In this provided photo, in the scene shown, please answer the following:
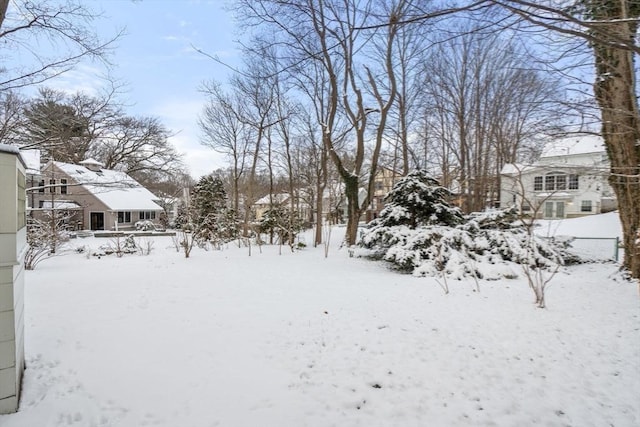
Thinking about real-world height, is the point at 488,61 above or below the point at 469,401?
above

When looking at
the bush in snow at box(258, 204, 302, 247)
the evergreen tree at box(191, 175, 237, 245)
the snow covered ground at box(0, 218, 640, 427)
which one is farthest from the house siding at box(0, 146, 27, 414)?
the bush in snow at box(258, 204, 302, 247)

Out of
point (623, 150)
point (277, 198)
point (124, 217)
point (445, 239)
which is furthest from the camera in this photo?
point (277, 198)

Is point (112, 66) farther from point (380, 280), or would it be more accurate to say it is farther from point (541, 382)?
point (541, 382)

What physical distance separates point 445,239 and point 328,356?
5.46m

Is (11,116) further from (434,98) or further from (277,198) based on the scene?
(277,198)

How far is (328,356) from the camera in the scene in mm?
3518

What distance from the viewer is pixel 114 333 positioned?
13.1ft

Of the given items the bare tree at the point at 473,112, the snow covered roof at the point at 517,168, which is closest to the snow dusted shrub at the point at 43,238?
the snow covered roof at the point at 517,168

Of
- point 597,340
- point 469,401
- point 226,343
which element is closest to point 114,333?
point 226,343

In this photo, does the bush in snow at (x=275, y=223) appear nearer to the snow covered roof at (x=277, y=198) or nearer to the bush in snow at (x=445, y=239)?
the snow covered roof at (x=277, y=198)

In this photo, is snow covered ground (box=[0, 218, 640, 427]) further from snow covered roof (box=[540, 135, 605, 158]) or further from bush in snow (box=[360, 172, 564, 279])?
snow covered roof (box=[540, 135, 605, 158])

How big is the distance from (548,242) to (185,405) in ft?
29.5

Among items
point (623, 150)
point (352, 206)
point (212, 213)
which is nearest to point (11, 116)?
point (212, 213)

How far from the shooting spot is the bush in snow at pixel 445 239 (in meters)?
7.49
